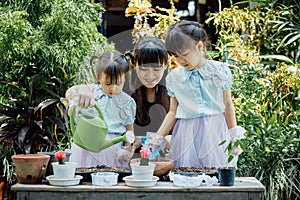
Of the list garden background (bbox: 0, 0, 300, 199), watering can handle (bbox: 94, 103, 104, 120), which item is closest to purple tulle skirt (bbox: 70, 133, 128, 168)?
watering can handle (bbox: 94, 103, 104, 120)

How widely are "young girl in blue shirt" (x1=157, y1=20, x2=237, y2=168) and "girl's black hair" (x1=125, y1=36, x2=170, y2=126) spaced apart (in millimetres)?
63

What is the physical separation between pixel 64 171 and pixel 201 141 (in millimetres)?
718

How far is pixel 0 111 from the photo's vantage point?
14.1ft

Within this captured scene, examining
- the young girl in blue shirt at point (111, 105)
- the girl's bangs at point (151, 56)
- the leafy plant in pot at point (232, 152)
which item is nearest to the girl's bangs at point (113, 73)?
the young girl in blue shirt at point (111, 105)

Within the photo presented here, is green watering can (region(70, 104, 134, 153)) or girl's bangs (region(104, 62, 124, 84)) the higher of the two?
girl's bangs (region(104, 62, 124, 84))

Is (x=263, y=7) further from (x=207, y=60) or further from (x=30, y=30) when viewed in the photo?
(x=207, y=60)

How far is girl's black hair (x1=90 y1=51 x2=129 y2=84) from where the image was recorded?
2.64 meters

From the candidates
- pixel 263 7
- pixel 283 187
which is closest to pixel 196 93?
pixel 283 187

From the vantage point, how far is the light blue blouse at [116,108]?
2.73 metres

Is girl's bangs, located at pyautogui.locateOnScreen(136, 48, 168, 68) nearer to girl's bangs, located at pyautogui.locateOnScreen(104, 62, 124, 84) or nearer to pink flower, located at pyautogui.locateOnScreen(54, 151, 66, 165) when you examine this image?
girl's bangs, located at pyautogui.locateOnScreen(104, 62, 124, 84)

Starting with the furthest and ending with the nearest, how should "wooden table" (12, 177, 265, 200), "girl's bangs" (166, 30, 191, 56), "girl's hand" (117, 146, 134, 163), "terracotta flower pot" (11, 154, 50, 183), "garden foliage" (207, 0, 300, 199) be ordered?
"garden foliage" (207, 0, 300, 199) → "girl's hand" (117, 146, 134, 163) → "girl's bangs" (166, 30, 191, 56) → "terracotta flower pot" (11, 154, 50, 183) → "wooden table" (12, 177, 265, 200)

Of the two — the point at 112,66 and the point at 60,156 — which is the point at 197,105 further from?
the point at 60,156

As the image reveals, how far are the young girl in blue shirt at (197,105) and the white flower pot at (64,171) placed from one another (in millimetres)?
501

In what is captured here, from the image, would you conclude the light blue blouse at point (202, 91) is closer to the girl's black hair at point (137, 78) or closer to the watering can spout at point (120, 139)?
the girl's black hair at point (137, 78)
